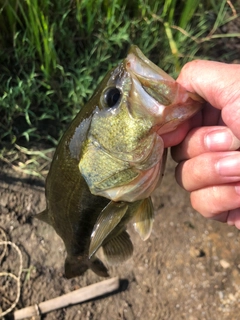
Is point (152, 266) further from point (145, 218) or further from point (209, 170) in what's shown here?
point (209, 170)

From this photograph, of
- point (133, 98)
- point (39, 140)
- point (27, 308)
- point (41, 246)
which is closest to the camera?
point (133, 98)

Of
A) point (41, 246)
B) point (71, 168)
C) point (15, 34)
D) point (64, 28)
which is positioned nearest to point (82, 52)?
point (64, 28)

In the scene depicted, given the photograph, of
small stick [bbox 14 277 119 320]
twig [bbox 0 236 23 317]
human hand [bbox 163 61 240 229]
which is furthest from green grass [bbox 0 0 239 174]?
human hand [bbox 163 61 240 229]

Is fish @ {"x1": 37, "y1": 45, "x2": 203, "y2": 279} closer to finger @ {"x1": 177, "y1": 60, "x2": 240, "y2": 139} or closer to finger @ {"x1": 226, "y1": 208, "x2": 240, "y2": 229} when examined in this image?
finger @ {"x1": 177, "y1": 60, "x2": 240, "y2": 139}

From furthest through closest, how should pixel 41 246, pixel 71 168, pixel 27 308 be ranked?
1. pixel 41 246
2. pixel 27 308
3. pixel 71 168

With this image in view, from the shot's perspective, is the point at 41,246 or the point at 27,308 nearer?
the point at 27,308

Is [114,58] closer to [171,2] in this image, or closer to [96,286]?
[171,2]
